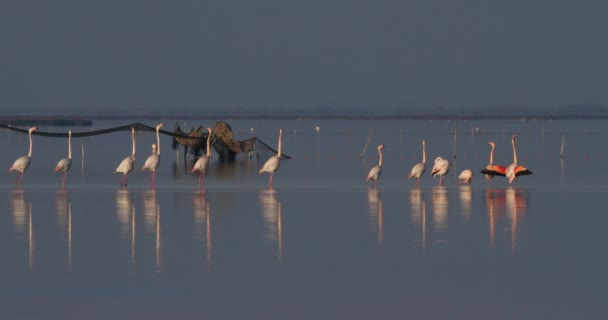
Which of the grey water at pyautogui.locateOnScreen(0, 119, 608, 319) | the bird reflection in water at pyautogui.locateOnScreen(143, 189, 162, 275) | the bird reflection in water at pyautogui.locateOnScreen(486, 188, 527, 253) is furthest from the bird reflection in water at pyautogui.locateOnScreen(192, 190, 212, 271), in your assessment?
the bird reflection in water at pyautogui.locateOnScreen(486, 188, 527, 253)

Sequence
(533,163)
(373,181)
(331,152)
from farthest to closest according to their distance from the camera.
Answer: (331,152) < (533,163) < (373,181)

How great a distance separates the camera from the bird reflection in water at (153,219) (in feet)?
43.9

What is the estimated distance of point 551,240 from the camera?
49.3 ft

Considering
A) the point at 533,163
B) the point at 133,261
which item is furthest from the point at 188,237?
the point at 533,163

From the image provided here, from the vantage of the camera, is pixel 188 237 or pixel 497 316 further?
pixel 188 237

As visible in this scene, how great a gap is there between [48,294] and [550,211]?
31.5ft

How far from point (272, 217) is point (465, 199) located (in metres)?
4.51

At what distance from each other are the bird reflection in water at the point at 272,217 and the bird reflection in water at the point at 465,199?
8.34ft

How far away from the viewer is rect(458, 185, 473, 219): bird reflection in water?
60.2 ft

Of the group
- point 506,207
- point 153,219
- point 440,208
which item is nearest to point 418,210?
point 440,208

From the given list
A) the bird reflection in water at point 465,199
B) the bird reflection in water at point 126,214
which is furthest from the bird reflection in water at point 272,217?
the bird reflection in water at point 465,199

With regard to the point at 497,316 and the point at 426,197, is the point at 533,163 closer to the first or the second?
the point at 426,197

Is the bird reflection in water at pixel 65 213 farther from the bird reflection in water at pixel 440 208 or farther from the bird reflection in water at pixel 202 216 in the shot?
the bird reflection in water at pixel 440 208

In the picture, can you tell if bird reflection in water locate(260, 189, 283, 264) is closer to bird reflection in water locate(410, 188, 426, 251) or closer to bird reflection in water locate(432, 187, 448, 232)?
bird reflection in water locate(410, 188, 426, 251)
